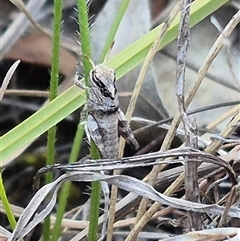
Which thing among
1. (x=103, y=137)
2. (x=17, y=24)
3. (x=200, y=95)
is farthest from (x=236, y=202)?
(x=17, y=24)

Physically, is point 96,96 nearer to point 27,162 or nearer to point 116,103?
point 116,103

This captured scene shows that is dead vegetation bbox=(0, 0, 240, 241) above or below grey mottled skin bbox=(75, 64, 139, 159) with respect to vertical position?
above

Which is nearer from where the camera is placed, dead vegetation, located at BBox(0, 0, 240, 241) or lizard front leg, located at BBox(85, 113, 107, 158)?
lizard front leg, located at BBox(85, 113, 107, 158)

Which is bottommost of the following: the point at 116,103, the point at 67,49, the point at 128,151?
the point at 116,103

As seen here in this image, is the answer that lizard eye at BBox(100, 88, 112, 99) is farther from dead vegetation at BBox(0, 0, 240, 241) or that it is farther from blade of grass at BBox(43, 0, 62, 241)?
dead vegetation at BBox(0, 0, 240, 241)

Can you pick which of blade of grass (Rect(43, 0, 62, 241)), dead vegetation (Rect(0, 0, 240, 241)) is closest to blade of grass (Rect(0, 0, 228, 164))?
blade of grass (Rect(43, 0, 62, 241))

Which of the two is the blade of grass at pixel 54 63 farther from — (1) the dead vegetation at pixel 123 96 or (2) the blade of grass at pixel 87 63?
(1) the dead vegetation at pixel 123 96

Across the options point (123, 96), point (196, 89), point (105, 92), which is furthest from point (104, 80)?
point (123, 96)

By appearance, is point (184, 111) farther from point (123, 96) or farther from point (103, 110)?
point (123, 96)
